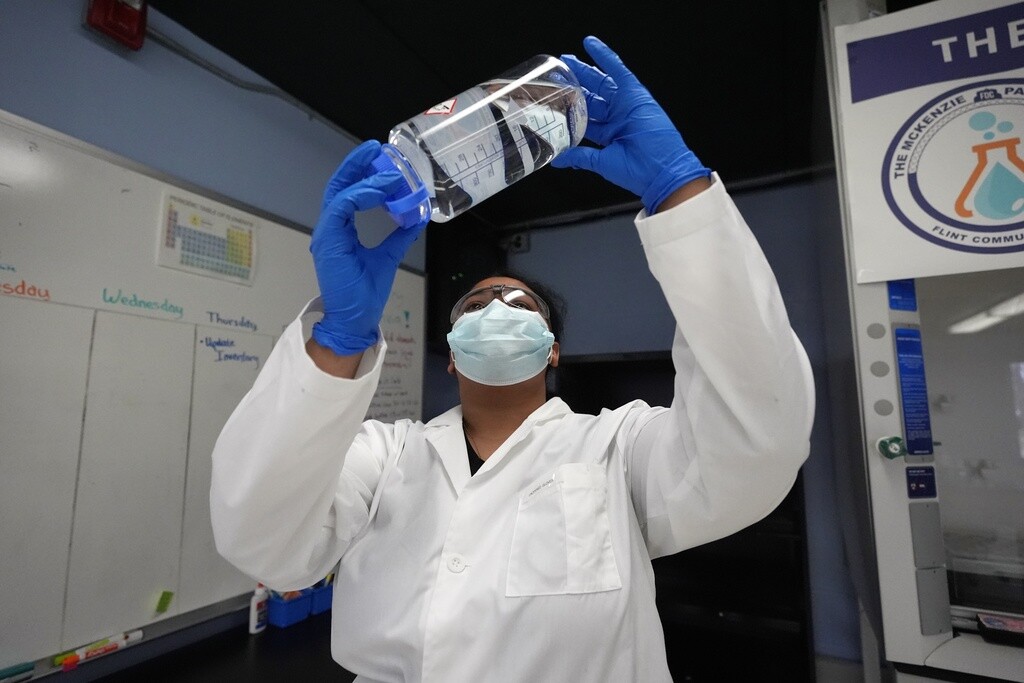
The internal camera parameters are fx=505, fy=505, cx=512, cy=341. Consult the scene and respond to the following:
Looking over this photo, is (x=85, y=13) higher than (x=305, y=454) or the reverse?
higher

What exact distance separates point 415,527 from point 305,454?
0.88ft

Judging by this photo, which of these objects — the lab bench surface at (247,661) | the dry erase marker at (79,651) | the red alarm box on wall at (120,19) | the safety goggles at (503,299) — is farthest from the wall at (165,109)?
the lab bench surface at (247,661)

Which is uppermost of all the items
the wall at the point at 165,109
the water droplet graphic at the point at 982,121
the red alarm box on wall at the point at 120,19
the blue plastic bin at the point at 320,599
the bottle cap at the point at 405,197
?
the red alarm box on wall at the point at 120,19

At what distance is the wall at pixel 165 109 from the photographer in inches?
44.8

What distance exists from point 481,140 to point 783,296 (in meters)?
1.94

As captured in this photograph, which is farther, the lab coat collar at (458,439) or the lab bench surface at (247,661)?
the lab bench surface at (247,661)

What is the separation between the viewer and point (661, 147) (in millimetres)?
678

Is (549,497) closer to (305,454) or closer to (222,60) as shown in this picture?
(305,454)

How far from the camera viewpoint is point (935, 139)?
0.96m

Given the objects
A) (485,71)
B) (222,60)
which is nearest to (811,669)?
(485,71)

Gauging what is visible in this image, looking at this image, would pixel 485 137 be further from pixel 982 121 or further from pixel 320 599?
pixel 320 599

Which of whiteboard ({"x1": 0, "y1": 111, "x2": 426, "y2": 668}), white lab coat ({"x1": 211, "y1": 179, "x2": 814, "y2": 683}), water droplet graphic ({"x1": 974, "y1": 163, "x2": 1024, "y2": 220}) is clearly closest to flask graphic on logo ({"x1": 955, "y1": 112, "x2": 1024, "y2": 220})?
water droplet graphic ({"x1": 974, "y1": 163, "x2": 1024, "y2": 220})

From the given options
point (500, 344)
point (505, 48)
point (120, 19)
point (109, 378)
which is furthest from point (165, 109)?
point (500, 344)

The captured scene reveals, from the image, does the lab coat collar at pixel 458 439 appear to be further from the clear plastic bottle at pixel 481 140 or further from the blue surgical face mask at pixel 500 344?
the clear plastic bottle at pixel 481 140
